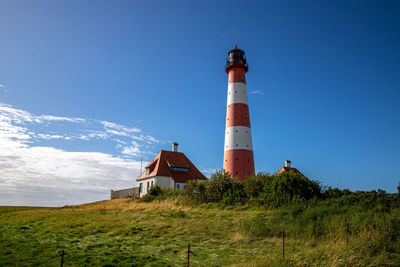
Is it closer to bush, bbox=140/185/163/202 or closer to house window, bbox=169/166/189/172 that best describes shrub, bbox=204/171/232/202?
bush, bbox=140/185/163/202

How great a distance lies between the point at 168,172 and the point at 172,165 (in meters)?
1.24

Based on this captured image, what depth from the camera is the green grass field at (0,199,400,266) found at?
28.0 feet

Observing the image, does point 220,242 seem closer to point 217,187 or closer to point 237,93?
point 217,187

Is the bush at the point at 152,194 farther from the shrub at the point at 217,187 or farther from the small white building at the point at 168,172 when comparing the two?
the shrub at the point at 217,187

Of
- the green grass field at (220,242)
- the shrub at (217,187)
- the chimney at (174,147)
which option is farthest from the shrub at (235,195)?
the chimney at (174,147)

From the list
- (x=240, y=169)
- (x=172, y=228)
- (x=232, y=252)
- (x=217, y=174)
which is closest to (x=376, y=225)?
(x=232, y=252)

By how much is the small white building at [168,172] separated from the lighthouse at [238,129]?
750 centimetres

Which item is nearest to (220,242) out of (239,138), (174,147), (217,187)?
(217,187)

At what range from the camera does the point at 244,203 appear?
19969 mm

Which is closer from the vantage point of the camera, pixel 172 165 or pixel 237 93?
pixel 237 93

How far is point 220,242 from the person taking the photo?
11.1 metres

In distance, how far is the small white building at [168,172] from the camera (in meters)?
34.9

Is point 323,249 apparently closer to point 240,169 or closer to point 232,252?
point 232,252

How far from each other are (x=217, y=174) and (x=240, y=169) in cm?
618
